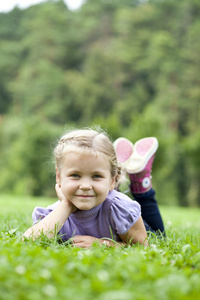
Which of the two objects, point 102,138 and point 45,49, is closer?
point 102,138

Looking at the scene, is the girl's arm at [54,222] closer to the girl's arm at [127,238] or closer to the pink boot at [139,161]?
the girl's arm at [127,238]

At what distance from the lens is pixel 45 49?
46031 millimetres

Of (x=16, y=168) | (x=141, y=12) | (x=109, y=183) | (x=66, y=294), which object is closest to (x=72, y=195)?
(x=109, y=183)

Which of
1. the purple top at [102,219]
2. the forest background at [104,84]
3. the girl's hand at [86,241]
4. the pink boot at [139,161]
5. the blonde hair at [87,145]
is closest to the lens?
the girl's hand at [86,241]

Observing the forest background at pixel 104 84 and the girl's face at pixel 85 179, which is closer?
the girl's face at pixel 85 179

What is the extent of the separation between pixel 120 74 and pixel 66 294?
38833 mm

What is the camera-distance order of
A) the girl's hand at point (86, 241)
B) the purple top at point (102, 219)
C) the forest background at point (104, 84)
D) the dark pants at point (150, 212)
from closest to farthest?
the girl's hand at point (86, 241)
the purple top at point (102, 219)
the dark pants at point (150, 212)
the forest background at point (104, 84)

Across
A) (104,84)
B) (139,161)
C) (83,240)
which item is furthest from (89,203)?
(104,84)

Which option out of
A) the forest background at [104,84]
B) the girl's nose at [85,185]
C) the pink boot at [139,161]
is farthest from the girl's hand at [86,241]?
the forest background at [104,84]

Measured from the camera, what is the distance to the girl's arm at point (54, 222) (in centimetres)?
270

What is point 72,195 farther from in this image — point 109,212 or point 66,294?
point 66,294

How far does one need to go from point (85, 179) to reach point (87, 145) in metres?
0.24

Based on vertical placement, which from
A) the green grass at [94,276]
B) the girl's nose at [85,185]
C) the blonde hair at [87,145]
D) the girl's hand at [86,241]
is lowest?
the girl's hand at [86,241]

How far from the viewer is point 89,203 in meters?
2.77
